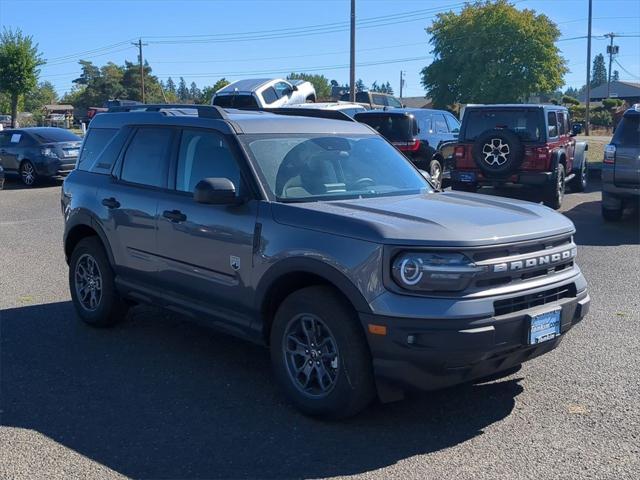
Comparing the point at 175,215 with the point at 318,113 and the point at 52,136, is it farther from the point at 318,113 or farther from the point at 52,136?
the point at 52,136

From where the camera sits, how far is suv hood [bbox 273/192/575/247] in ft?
13.7

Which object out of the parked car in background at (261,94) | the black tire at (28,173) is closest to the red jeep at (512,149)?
the parked car in background at (261,94)

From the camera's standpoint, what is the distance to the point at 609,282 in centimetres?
838

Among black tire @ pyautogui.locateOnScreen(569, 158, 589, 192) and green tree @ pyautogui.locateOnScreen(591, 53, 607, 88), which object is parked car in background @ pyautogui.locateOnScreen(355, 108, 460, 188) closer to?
black tire @ pyautogui.locateOnScreen(569, 158, 589, 192)

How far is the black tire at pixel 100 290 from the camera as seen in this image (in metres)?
6.42

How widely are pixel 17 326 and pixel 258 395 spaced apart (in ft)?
9.57

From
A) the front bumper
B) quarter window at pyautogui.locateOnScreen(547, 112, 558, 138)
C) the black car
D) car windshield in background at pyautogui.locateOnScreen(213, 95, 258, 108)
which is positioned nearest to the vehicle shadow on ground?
the front bumper

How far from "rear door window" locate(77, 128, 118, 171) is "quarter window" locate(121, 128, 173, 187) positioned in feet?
1.50

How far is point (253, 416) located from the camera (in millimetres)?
4656

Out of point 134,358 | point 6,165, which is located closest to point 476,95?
point 6,165

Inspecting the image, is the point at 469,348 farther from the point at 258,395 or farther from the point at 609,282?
the point at 609,282

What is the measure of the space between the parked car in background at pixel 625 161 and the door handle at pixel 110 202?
8.63m

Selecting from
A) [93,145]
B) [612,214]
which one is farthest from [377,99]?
[93,145]

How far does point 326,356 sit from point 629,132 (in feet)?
30.1
